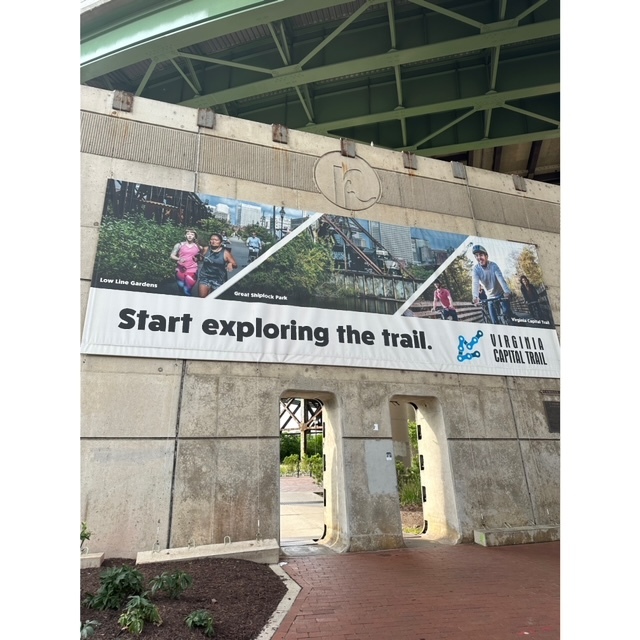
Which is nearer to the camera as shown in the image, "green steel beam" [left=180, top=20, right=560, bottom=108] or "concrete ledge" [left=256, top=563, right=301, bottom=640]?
"concrete ledge" [left=256, top=563, right=301, bottom=640]

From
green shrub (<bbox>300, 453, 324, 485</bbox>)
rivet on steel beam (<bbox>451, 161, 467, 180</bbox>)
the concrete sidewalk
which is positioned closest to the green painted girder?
rivet on steel beam (<bbox>451, 161, 467, 180</bbox>)

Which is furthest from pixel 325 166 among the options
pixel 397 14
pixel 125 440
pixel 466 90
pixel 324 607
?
pixel 324 607

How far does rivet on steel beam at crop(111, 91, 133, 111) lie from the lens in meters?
10.0

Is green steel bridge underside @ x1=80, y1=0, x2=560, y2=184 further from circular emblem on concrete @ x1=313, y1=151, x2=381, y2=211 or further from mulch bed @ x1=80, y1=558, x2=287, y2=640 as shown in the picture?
mulch bed @ x1=80, y1=558, x2=287, y2=640

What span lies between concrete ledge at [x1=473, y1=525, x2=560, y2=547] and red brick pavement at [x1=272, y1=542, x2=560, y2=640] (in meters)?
0.55

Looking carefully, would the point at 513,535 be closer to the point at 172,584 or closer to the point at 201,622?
the point at 172,584

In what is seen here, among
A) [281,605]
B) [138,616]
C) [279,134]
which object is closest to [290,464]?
[279,134]

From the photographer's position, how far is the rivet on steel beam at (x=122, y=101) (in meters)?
10.0

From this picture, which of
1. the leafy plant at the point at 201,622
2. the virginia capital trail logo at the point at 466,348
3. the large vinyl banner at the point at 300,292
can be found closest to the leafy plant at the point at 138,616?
the leafy plant at the point at 201,622

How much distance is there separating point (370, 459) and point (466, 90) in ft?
39.7

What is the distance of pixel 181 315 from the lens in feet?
29.3

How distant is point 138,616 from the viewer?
3.97m

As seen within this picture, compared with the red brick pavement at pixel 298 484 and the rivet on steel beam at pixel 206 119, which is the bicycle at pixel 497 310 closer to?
the rivet on steel beam at pixel 206 119

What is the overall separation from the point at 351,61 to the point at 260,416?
10320 mm
